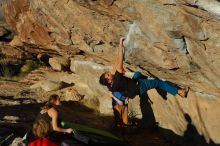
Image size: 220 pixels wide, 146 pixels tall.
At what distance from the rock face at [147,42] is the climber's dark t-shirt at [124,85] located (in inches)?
15.6

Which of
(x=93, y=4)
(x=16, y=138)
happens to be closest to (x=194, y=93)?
Answer: (x=93, y=4)

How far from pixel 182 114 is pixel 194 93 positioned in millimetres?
819

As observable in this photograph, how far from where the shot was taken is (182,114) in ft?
38.8

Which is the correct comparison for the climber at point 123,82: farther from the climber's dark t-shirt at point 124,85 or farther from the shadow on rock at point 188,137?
the shadow on rock at point 188,137

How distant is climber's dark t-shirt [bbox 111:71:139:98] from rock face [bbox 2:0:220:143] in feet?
1.30

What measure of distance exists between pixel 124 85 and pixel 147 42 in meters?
2.18

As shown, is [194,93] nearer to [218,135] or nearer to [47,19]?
[218,135]

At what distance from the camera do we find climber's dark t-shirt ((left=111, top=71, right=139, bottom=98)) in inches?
464

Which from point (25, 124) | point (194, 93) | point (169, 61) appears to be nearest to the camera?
point (169, 61)

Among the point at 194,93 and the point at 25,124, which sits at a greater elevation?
the point at 194,93

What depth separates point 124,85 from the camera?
12.2 metres

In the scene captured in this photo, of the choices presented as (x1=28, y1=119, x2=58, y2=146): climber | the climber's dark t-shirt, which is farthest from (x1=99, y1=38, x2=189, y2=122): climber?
(x1=28, y1=119, x2=58, y2=146): climber

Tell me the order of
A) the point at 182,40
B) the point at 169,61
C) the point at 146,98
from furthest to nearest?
the point at 146,98 < the point at 169,61 < the point at 182,40

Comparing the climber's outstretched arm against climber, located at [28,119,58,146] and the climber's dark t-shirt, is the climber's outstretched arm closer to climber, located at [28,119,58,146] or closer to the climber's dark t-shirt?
the climber's dark t-shirt
